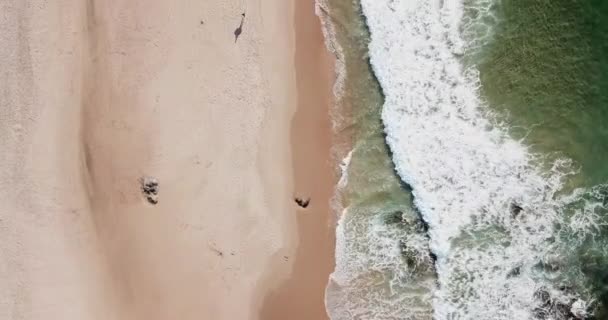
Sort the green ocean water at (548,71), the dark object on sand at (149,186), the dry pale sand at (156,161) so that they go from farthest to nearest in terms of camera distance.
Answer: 1. the green ocean water at (548,71)
2. the dark object on sand at (149,186)
3. the dry pale sand at (156,161)

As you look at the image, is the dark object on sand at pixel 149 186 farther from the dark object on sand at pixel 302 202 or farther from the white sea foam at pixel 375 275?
the white sea foam at pixel 375 275

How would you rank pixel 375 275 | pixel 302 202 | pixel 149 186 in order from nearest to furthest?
pixel 149 186
pixel 302 202
pixel 375 275

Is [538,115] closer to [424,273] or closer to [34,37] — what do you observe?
[424,273]

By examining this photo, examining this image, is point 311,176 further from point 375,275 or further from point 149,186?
point 149,186

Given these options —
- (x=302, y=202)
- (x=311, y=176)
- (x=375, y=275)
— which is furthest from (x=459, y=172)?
(x=302, y=202)

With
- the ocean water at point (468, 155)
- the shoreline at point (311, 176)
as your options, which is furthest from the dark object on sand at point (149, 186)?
the ocean water at point (468, 155)

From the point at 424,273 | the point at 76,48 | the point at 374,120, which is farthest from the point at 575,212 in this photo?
the point at 76,48
